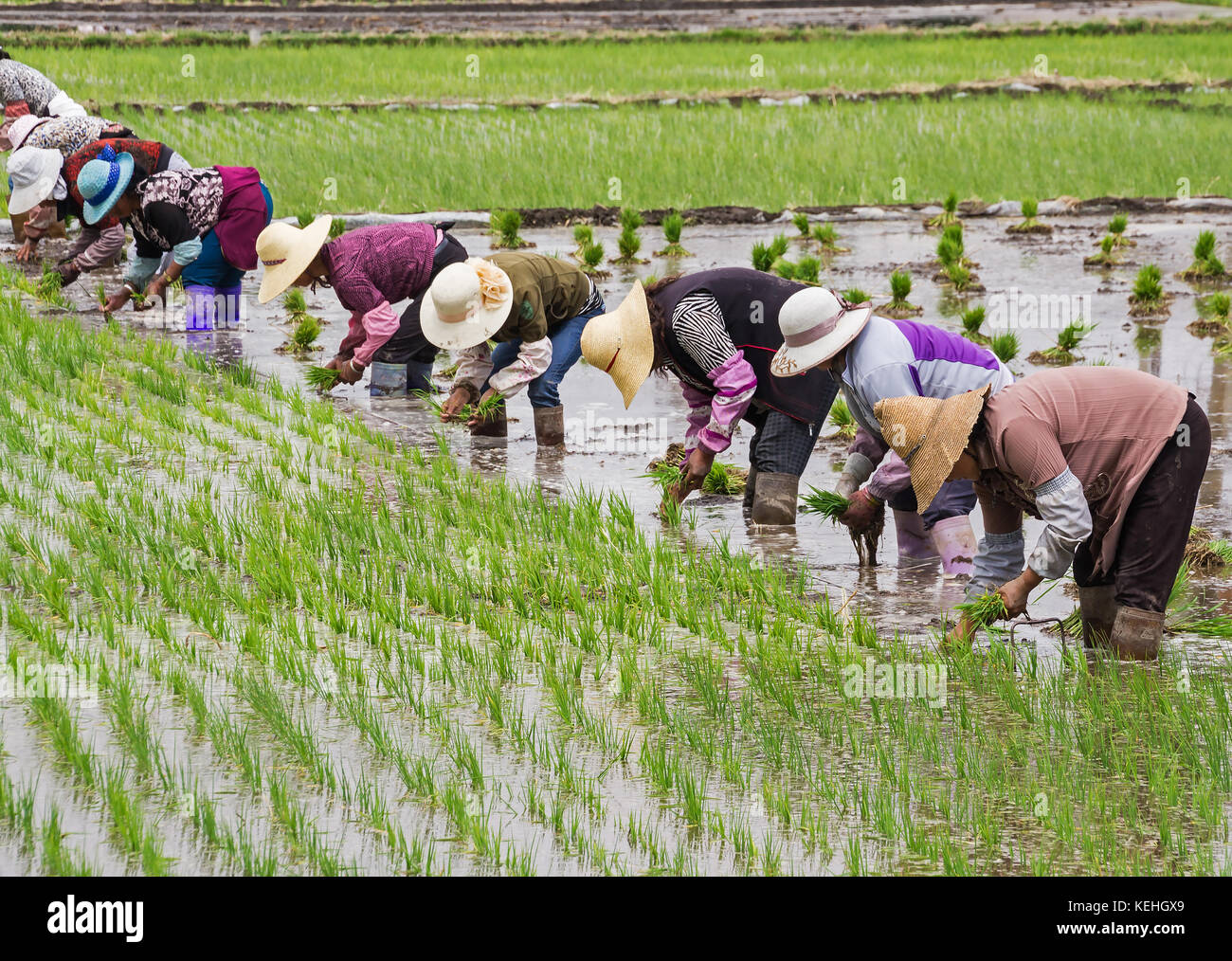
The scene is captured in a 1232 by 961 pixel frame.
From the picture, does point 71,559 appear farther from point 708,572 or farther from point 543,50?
point 543,50

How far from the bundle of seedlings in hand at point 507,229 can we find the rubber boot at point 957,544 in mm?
6081

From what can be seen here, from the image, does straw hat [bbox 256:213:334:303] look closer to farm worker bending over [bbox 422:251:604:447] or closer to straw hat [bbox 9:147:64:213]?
farm worker bending over [bbox 422:251:604:447]

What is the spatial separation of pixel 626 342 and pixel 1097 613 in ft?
6.53

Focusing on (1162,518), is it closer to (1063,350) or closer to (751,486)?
(751,486)

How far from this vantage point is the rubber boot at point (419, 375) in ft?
24.6

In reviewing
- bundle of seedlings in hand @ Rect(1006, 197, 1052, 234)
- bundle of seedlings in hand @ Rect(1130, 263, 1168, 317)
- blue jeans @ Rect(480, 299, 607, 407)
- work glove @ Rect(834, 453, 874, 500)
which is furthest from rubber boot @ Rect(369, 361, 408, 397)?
bundle of seedlings in hand @ Rect(1006, 197, 1052, 234)

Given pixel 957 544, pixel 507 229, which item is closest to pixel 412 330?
pixel 957 544

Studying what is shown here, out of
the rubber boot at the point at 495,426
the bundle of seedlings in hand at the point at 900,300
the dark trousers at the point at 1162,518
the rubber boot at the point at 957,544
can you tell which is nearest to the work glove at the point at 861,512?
the rubber boot at the point at 957,544

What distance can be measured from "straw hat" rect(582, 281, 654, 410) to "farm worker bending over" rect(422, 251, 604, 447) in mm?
900

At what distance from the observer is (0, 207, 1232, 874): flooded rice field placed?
319 cm

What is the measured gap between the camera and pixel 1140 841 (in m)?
3.12

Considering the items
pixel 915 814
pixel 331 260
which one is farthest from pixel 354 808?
pixel 331 260

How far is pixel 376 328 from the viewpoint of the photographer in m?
6.89
